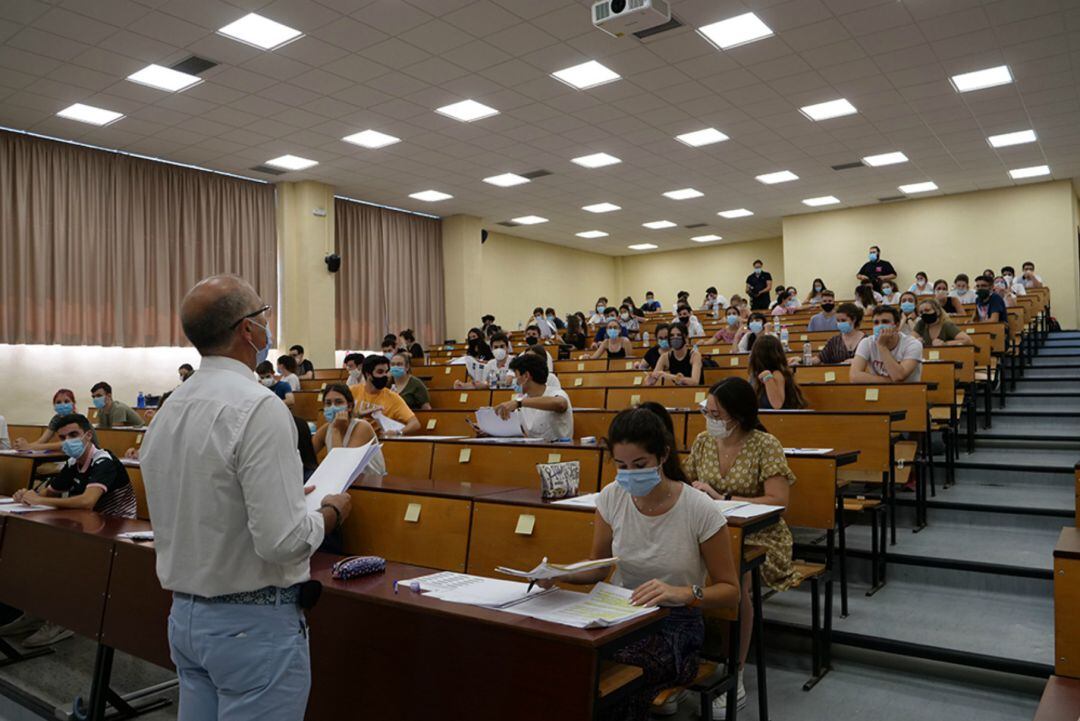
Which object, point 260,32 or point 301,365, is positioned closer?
point 260,32

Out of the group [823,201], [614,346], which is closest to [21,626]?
[614,346]

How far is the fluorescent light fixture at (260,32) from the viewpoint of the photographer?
6.87 meters

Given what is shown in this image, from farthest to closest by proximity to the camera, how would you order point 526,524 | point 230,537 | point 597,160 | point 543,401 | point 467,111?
1. point 597,160
2. point 467,111
3. point 543,401
4. point 526,524
5. point 230,537

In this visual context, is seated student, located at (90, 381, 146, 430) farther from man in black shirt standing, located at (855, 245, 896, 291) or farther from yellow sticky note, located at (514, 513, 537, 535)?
man in black shirt standing, located at (855, 245, 896, 291)

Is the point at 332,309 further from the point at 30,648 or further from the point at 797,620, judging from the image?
the point at 797,620

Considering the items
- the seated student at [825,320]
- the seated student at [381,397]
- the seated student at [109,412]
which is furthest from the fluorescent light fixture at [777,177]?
the seated student at [109,412]

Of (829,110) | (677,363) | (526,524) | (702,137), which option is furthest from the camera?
(702,137)

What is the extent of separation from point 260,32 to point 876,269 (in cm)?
1205

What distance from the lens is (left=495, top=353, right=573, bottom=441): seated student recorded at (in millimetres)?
4754

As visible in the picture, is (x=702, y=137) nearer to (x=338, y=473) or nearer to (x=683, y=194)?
(x=683, y=194)

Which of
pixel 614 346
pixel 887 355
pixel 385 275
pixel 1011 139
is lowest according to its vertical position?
pixel 887 355

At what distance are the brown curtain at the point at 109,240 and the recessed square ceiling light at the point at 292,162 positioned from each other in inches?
42.4

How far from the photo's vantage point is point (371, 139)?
33.6ft

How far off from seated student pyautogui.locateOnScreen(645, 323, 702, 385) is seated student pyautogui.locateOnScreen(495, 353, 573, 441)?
1.63 metres
